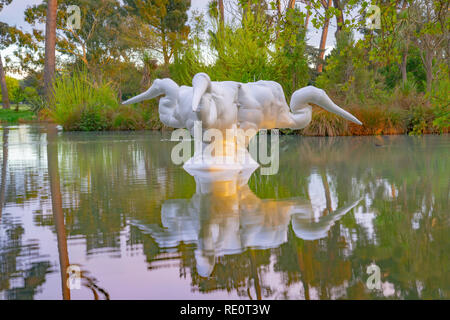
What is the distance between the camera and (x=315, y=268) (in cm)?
157

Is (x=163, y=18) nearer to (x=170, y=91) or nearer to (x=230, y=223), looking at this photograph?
(x=170, y=91)

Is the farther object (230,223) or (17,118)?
(17,118)

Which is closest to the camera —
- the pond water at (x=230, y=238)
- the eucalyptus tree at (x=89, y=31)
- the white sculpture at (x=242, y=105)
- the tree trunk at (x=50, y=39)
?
the pond water at (x=230, y=238)

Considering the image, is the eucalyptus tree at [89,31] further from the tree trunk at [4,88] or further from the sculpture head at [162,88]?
the sculpture head at [162,88]

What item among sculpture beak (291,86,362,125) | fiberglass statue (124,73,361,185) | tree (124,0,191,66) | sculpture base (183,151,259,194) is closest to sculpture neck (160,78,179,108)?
fiberglass statue (124,73,361,185)

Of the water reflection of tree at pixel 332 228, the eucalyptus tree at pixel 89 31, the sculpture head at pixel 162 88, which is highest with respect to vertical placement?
the eucalyptus tree at pixel 89 31

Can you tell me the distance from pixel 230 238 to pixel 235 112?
7.31 ft

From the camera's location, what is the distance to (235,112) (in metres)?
4.07

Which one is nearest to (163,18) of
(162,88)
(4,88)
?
(4,88)

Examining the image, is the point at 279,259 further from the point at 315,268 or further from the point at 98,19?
the point at 98,19

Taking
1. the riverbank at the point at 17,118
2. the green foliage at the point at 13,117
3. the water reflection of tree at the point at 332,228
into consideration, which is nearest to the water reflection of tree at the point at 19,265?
the water reflection of tree at the point at 332,228

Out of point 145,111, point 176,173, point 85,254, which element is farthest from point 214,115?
point 145,111

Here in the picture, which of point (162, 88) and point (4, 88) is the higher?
point (4, 88)

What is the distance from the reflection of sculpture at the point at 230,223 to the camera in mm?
1866
